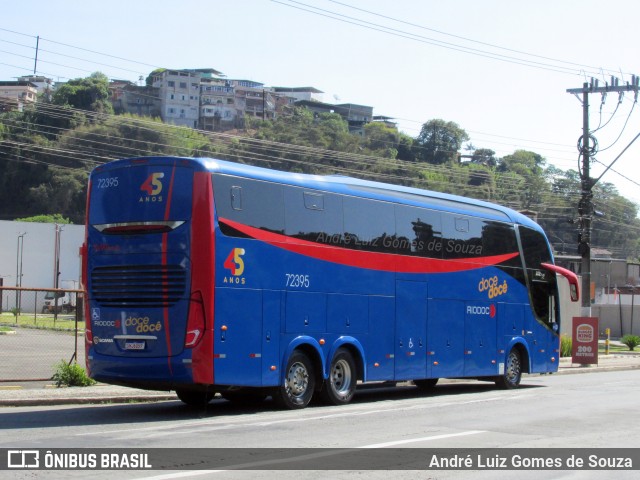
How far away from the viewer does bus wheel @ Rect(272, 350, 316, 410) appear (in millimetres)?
16703

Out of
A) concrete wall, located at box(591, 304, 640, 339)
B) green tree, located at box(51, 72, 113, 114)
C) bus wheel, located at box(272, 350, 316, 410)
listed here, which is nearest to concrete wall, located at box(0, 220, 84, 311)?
concrete wall, located at box(591, 304, 640, 339)

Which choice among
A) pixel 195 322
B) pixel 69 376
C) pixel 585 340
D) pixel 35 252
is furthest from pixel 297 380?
pixel 35 252

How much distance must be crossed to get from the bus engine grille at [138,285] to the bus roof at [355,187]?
1713 mm

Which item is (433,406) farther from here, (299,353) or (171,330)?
(171,330)

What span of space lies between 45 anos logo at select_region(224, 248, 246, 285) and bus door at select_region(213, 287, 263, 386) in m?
0.14

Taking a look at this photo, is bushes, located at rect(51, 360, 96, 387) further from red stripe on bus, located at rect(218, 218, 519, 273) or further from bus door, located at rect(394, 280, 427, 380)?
bus door, located at rect(394, 280, 427, 380)

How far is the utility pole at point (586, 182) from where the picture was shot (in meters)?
36.8

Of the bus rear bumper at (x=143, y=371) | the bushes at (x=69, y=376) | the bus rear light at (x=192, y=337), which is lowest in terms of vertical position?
the bushes at (x=69, y=376)

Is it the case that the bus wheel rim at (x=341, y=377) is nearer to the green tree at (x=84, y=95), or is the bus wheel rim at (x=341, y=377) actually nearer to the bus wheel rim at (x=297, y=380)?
the bus wheel rim at (x=297, y=380)

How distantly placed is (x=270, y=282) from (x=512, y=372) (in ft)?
31.6

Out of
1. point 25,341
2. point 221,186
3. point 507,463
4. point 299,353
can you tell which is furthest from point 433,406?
point 25,341

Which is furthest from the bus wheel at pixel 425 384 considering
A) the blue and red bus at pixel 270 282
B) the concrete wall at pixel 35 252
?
the concrete wall at pixel 35 252

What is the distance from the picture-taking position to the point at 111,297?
1592cm

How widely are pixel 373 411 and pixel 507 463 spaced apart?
604cm
